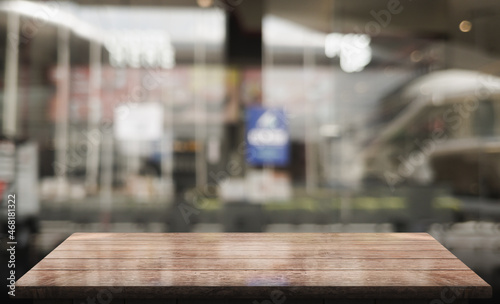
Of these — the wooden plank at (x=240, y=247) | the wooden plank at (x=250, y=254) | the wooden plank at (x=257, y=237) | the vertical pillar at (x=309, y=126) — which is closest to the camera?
the wooden plank at (x=250, y=254)

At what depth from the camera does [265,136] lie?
6102 millimetres

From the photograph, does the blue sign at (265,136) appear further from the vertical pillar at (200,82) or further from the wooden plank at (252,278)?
the wooden plank at (252,278)

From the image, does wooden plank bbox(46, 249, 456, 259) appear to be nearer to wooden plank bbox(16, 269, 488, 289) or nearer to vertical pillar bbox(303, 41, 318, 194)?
wooden plank bbox(16, 269, 488, 289)

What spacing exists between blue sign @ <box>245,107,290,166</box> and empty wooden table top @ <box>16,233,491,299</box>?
12.7 ft

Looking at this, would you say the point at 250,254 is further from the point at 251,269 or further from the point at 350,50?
the point at 350,50

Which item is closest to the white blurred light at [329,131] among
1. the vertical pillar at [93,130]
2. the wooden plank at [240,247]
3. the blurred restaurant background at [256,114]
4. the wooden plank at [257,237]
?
the blurred restaurant background at [256,114]

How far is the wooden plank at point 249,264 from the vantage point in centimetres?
177

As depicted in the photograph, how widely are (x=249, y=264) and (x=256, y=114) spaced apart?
14.5 ft

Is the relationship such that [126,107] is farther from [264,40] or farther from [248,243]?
[248,243]

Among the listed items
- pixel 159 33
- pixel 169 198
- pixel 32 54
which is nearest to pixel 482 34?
pixel 159 33

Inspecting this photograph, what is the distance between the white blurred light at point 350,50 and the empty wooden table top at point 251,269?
4.41m

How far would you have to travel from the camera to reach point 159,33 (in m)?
6.28

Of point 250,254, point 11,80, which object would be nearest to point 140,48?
point 11,80

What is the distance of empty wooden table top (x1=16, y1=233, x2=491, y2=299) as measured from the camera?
5.17 ft
